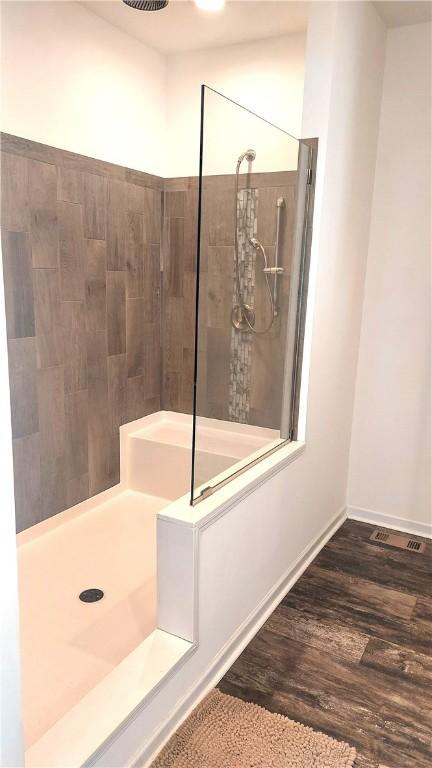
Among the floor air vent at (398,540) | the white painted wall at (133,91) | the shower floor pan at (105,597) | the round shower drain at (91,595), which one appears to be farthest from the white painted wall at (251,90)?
the floor air vent at (398,540)

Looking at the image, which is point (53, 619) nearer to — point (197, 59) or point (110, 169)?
point (110, 169)

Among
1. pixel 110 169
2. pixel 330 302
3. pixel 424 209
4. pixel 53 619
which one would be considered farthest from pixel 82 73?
pixel 53 619

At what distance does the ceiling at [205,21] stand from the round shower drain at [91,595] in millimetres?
2716

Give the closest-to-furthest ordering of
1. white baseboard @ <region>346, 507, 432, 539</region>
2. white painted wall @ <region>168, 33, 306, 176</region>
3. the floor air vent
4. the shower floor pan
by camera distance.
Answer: the shower floor pan, white painted wall @ <region>168, 33, 306, 176</region>, the floor air vent, white baseboard @ <region>346, 507, 432, 539</region>

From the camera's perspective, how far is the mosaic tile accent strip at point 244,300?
83.0 inches

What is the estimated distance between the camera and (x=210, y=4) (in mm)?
2633

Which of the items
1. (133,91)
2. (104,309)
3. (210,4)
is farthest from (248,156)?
(133,91)

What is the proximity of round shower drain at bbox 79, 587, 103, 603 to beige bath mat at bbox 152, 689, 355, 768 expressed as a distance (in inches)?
28.9

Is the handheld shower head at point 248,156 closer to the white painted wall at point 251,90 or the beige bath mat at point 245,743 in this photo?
the white painted wall at point 251,90

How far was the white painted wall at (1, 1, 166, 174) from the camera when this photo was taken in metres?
2.41

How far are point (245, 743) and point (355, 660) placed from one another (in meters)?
0.60

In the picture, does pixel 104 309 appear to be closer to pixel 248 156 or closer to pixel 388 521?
pixel 248 156

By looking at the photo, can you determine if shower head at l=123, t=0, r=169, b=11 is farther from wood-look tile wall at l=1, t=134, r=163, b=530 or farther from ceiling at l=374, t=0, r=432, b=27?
ceiling at l=374, t=0, r=432, b=27

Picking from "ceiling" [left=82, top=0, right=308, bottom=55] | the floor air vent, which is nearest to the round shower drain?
the floor air vent
